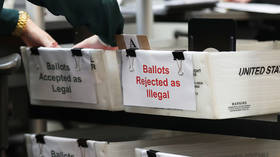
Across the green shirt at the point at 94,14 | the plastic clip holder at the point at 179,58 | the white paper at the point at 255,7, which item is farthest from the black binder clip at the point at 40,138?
the white paper at the point at 255,7

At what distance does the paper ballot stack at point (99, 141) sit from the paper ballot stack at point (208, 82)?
5.8 inches

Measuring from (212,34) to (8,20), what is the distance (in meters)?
0.58

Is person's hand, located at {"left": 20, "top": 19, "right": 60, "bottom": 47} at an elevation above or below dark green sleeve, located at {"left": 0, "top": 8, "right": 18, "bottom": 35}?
below

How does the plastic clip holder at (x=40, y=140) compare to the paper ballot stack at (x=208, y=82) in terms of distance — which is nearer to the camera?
the paper ballot stack at (x=208, y=82)

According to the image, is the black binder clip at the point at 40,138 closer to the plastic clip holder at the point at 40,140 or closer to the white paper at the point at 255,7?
the plastic clip holder at the point at 40,140

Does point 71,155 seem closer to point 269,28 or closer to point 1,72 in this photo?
point 1,72

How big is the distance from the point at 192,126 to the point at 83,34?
468mm

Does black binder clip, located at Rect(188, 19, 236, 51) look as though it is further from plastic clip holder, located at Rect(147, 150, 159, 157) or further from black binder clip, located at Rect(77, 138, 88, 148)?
black binder clip, located at Rect(77, 138, 88, 148)

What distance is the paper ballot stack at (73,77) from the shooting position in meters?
1.51

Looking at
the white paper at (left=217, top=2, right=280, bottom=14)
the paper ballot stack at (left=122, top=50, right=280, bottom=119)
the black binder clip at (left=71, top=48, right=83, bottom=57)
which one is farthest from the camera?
the white paper at (left=217, top=2, right=280, bottom=14)

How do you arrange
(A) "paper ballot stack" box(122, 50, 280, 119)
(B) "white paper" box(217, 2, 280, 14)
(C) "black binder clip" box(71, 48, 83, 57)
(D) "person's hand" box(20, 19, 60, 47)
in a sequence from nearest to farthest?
(A) "paper ballot stack" box(122, 50, 280, 119) → (C) "black binder clip" box(71, 48, 83, 57) → (D) "person's hand" box(20, 19, 60, 47) → (B) "white paper" box(217, 2, 280, 14)

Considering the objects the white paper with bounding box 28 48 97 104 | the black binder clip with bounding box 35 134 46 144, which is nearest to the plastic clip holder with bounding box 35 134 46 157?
the black binder clip with bounding box 35 134 46 144

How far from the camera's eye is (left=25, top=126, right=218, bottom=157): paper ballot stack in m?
1.51

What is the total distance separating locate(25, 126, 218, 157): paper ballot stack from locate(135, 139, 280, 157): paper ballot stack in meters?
0.05
